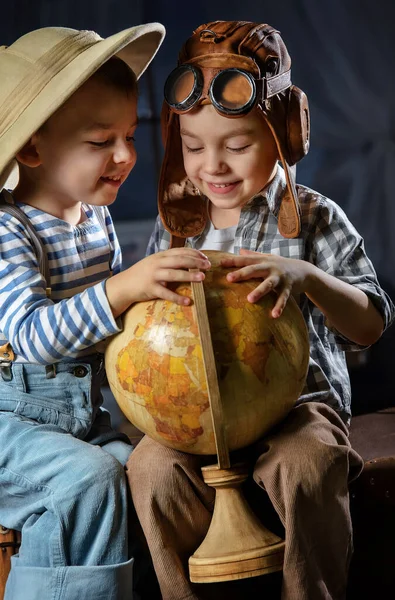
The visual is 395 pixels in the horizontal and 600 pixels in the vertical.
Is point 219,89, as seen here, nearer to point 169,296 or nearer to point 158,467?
point 169,296

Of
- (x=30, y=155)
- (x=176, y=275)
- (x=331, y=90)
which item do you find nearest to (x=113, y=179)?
(x=30, y=155)

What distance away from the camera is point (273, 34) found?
265 cm

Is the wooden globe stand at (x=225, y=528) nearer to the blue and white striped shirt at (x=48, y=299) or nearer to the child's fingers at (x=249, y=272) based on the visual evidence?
the child's fingers at (x=249, y=272)

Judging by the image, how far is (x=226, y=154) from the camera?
2646 millimetres

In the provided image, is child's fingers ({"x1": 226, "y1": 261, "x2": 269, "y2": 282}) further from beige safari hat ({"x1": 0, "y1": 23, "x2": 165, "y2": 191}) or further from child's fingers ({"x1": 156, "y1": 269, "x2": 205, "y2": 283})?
beige safari hat ({"x1": 0, "y1": 23, "x2": 165, "y2": 191})

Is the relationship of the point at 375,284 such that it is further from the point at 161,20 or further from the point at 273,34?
the point at 161,20

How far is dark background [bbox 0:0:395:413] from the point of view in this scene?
380cm

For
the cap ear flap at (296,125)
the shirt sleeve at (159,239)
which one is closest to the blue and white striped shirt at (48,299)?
the shirt sleeve at (159,239)

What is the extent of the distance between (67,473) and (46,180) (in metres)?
0.81

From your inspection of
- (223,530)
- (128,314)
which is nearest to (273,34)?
(128,314)

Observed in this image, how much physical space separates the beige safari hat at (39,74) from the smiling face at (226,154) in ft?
0.98

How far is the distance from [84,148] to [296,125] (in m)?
0.59

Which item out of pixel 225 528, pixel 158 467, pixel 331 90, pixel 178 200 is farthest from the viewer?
pixel 331 90

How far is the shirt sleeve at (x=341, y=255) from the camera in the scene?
2793mm
